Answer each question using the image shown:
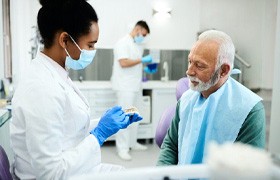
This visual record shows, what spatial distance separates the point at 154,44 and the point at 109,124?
3248 mm

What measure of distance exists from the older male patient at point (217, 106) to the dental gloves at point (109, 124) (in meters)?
0.32

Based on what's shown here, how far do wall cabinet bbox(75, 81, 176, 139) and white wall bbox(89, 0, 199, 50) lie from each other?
0.75 m

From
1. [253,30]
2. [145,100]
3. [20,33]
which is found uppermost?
[253,30]

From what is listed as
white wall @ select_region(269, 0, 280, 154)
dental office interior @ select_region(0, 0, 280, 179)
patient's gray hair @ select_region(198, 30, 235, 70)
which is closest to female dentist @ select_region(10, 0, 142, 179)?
patient's gray hair @ select_region(198, 30, 235, 70)

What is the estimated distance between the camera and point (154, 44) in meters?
4.45

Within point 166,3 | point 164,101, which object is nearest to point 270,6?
point 166,3

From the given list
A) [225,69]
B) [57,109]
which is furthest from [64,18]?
[225,69]

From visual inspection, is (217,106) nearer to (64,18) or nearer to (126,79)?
(64,18)

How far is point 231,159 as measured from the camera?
1.30 ft

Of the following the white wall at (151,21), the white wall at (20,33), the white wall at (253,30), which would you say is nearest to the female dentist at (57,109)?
the white wall at (20,33)

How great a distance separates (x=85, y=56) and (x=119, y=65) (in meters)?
2.19

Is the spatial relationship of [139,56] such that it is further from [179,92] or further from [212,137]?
[212,137]

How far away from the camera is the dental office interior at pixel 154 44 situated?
11.9ft

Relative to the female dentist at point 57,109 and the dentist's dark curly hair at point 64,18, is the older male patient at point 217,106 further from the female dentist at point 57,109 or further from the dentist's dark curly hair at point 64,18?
the dentist's dark curly hair at point 64,18
